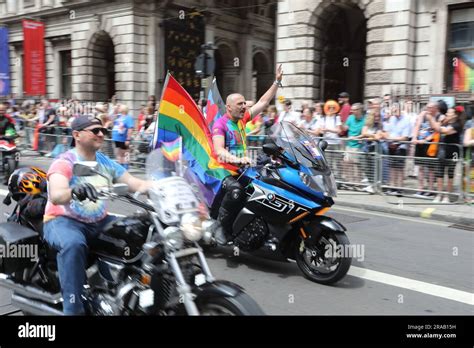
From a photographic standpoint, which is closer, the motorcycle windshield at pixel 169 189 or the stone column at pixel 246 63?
the motorcycle windshield at pixel 169 189

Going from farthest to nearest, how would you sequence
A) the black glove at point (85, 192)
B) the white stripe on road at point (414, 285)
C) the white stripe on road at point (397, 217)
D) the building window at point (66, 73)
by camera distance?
the building window at point (66, 73), the white stripe on road at point (397, 217), the white stripe on road at point (414, 285), the black glove at point (85, 192)

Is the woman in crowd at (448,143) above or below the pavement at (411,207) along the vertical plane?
above

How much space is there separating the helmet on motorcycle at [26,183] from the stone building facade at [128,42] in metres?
18.9

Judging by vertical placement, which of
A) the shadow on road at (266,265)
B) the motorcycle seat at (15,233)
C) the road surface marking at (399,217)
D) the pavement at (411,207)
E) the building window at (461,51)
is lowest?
the road surface marking at (399,217)

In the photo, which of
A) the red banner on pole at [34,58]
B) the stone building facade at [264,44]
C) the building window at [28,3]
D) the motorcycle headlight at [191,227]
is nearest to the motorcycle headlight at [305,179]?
the motorcycle headlight at [191,227]

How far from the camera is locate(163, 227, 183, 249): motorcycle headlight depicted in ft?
9.34

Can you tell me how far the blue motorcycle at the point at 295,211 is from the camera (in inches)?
185

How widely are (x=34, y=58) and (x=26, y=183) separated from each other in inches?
969

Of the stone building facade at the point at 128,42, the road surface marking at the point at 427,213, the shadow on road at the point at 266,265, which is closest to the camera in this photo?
the shadow on road at the point at 266,265

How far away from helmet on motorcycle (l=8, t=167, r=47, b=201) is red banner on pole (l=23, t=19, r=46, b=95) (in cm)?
2400

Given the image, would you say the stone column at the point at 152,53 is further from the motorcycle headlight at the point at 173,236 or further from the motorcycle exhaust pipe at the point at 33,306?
the motorcycle headlight at the point at 173,236

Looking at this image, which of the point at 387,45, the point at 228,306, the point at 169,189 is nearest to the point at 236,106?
the point at 169,189
